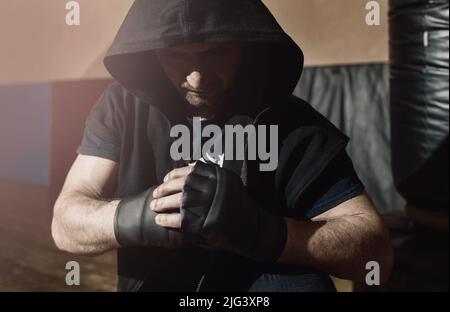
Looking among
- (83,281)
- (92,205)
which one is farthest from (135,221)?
(83,281)

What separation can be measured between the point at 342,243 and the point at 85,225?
0.30m

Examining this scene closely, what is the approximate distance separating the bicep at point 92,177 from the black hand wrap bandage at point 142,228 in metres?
0.09

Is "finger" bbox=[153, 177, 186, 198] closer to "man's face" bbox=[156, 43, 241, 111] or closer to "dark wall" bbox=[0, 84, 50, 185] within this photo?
"man's face" bbox=[156, 43, 241, 111]

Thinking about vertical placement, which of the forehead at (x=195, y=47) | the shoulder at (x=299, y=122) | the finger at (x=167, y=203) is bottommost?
the finger at (x=167, y=203)

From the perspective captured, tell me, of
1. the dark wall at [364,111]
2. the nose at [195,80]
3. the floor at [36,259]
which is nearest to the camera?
the nose at [195,80]

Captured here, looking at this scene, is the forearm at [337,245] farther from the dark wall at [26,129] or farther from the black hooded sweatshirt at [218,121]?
the dark wall at [26,129]

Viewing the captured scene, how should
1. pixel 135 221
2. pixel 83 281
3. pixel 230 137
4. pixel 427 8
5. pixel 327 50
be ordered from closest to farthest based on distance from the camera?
1. pixel 135 221
2. pixel 230 137
3. pixel 427 8
4. pixel 83 281
5. pixel 327 50

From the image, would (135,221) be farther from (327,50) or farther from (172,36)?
(327,50)

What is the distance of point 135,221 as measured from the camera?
61 centimetres

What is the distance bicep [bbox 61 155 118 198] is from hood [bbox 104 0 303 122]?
106 millimetres

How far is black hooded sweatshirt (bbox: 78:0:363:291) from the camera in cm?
68

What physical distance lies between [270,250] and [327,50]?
1.86 m

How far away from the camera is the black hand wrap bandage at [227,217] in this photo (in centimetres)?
55

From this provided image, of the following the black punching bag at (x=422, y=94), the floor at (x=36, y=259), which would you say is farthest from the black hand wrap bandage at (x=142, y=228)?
the floor at (x=36, y=259)
